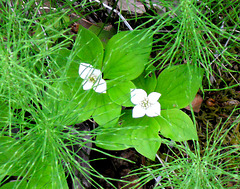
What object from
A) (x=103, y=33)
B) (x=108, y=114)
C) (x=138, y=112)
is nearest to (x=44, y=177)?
(x=108, y=114)

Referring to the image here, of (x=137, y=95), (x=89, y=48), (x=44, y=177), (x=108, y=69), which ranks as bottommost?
(x=44, y=177)

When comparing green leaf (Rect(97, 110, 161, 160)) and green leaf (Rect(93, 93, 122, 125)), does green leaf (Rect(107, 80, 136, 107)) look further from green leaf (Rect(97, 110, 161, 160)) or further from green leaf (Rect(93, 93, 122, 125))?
green leaf (Rect(97, 110, 161, 160))

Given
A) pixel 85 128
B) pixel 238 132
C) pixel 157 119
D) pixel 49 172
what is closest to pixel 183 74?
pixel 157 119

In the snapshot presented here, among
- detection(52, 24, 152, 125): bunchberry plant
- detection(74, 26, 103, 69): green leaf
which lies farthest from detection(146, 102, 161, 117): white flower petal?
detection(74, 26, 103, 69): green leaf

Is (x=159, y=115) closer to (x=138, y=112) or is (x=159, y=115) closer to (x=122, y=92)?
(x=138, y=112)

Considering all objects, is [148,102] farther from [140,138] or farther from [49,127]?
[49,127]
